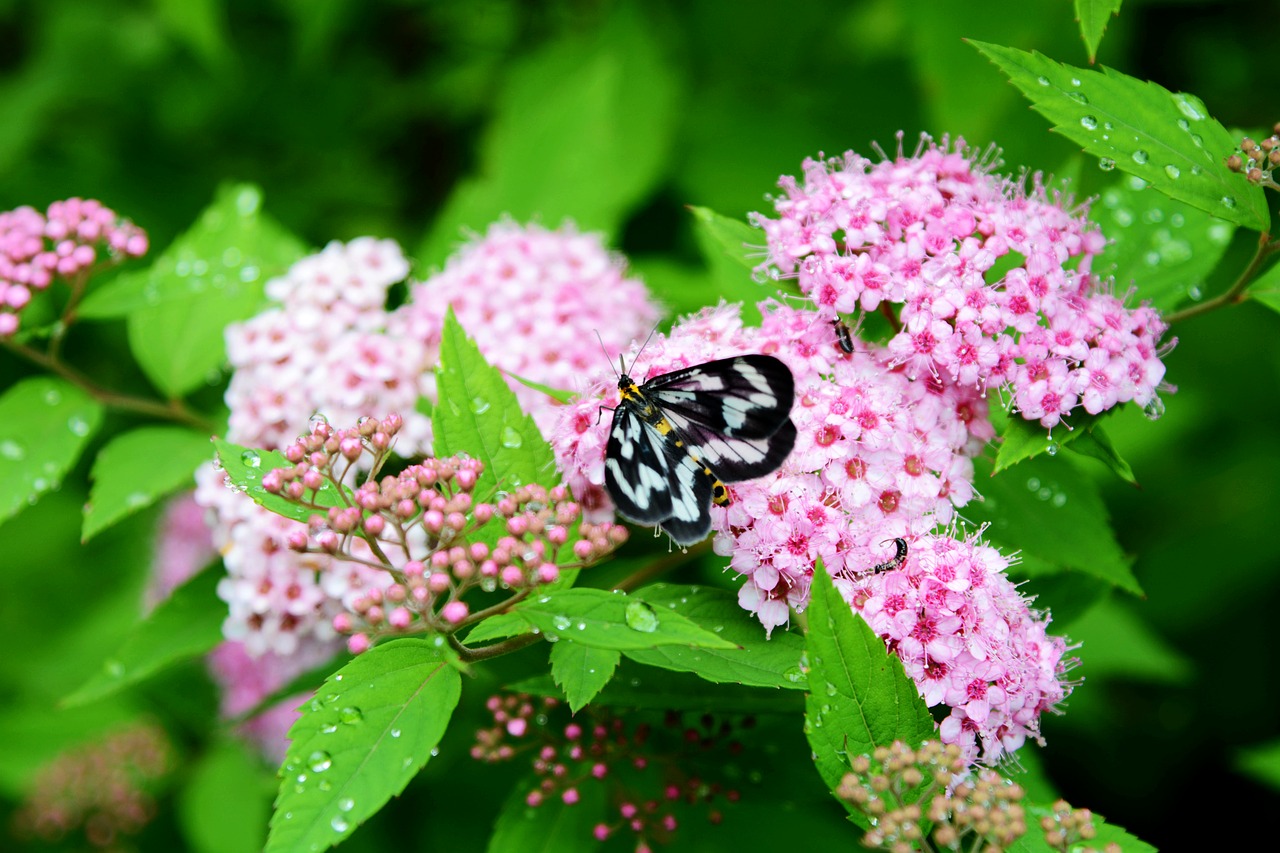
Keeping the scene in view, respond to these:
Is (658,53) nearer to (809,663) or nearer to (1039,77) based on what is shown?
(1039,77)

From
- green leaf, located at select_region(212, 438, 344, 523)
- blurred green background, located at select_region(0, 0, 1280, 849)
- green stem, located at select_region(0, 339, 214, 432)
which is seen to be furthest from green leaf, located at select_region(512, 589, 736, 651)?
blurred green background, located at select_region(0, 0, 1280, 849)

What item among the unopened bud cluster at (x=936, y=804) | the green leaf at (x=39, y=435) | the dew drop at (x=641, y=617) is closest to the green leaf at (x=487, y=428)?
the dew drop at (x=641, y=617)

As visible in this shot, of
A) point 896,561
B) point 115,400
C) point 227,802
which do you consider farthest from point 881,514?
point 227,802

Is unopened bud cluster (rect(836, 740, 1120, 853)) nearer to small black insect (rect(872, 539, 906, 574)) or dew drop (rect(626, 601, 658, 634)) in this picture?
small black insect (rect(872, 539, 906, 574))

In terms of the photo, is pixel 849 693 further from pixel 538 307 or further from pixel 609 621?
pixel 538 307

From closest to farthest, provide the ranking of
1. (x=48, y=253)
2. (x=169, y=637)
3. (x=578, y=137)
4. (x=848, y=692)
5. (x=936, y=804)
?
(x=936, y=804), (x=848, y=692), (x=169, y=637), (x=48, y=253), (x=578, y=137)

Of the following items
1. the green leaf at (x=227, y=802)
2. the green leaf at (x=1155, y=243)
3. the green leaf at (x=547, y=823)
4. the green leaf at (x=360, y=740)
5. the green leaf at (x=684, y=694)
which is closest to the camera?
the green leaf at (x=360, y=740)

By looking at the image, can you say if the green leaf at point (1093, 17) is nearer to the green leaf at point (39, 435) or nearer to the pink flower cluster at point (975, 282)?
the pink flower cluster at point (975, 282)
